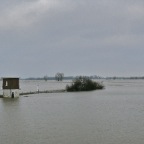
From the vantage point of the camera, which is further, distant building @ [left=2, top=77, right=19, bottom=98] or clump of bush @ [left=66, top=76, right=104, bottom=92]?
clump of bush @ [left=66, top=76, right=104, bottom=92]

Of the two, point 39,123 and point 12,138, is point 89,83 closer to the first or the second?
point 39,123

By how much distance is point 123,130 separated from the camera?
3030 centimetres

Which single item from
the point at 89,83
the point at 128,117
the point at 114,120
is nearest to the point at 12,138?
the point at 114,120

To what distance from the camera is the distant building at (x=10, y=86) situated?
69.5 meters

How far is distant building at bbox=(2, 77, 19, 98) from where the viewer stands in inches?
2736

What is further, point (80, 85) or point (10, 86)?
point (80, 85)

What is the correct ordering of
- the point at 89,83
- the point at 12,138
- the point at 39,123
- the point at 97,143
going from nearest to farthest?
the point at 97,143 → the point at 12,138 → the point at 39,123 → the point at 89,83

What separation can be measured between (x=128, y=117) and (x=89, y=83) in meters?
68.4

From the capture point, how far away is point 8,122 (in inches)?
1432

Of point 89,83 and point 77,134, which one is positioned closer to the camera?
point 77,134

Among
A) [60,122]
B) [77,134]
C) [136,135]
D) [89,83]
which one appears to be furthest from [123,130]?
[89,83]

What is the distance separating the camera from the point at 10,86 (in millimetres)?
69750

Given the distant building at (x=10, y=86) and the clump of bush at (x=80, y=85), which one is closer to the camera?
the distant building at (x=10, y=86)

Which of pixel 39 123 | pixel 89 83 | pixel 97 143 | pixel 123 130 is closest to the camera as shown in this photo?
pixel 97 143
